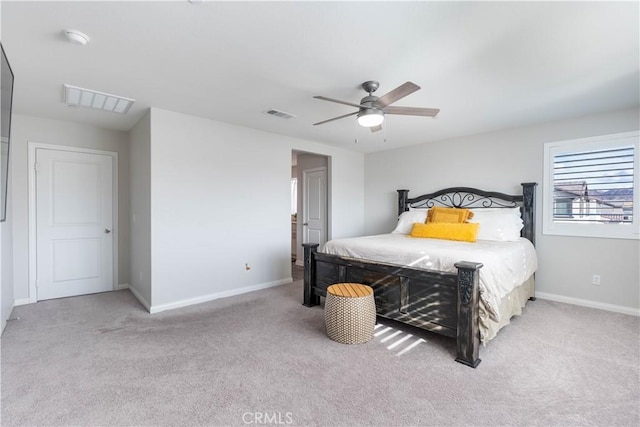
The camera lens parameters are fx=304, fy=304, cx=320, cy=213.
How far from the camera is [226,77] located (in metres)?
2.70

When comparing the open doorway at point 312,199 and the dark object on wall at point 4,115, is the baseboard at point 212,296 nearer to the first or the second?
the open doorway at point 312,199

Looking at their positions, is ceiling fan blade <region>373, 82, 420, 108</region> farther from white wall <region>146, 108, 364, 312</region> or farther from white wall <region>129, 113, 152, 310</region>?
white wall <region>129, 113, 152, 310</region>

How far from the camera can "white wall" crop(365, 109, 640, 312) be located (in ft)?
11.6

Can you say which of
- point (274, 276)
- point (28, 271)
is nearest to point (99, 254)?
point (28, 271)

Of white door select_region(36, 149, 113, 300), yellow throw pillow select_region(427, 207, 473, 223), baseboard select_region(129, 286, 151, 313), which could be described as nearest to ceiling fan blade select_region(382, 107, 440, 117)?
yellow throw pillow select_region(427, 207, 473, 223)

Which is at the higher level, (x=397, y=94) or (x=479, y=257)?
(x=397, y=94)

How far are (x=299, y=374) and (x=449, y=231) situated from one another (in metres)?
2.60

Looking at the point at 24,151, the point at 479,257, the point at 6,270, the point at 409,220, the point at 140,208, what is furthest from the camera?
the point at 409,220

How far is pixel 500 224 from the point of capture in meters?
3.85

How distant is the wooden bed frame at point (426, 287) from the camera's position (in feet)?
7.76

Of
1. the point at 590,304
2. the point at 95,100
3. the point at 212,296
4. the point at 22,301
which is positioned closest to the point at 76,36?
the point at 95,100

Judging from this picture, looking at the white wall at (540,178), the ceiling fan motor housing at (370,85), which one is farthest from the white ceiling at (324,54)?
the white wall at (540,178)

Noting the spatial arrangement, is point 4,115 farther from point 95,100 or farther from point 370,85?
point 370,85

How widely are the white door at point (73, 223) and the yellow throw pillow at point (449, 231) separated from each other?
175 inches
